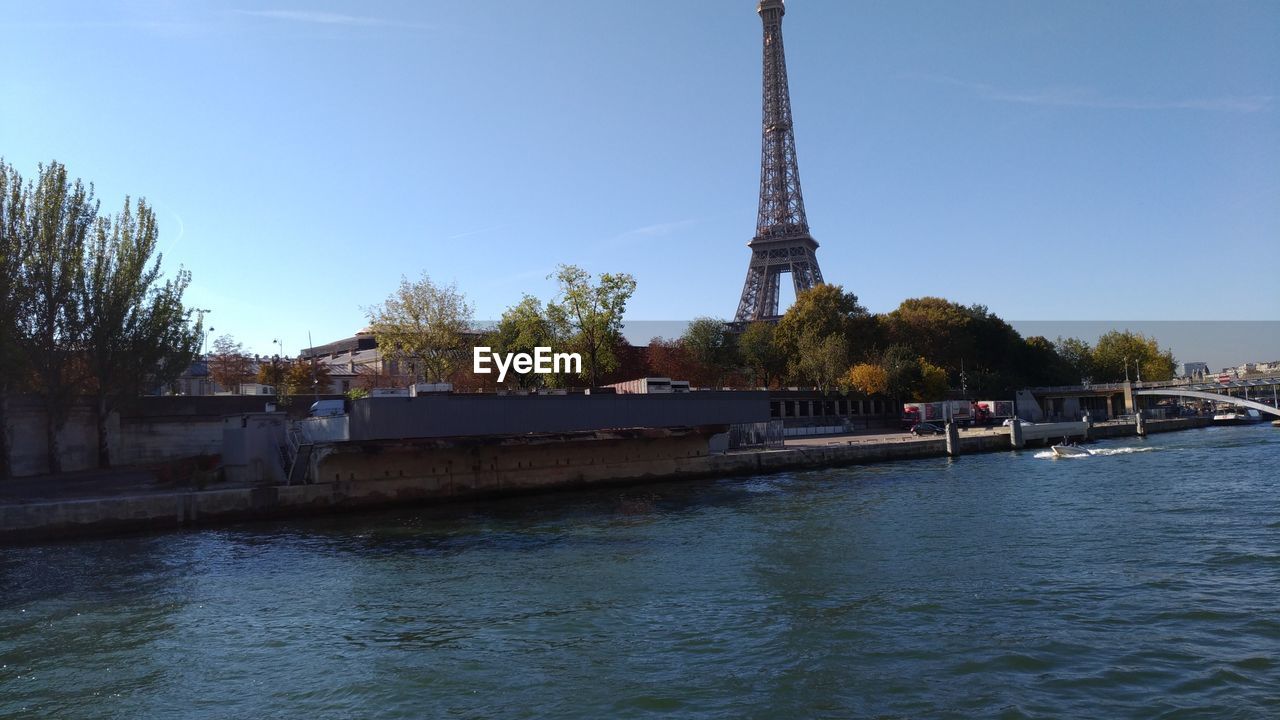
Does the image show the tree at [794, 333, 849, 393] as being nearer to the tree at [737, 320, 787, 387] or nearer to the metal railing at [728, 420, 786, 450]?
the tree at [737, 320, 787, 387]

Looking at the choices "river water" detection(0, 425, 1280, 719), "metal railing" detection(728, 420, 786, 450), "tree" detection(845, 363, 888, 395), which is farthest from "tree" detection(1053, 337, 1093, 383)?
"river water" detection(0, 425, 1280, 719)

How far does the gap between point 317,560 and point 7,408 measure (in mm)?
24064

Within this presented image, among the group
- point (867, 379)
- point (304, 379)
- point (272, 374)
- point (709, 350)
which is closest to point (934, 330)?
point (867, 379)

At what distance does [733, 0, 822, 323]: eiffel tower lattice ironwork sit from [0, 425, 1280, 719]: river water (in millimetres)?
80519

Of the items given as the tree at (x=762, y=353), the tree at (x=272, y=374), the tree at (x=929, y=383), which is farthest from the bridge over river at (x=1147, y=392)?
the tree at (x=272, y=374)

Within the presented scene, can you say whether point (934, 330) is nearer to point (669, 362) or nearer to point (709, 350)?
point (709, 350)

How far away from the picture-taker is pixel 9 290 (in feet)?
114

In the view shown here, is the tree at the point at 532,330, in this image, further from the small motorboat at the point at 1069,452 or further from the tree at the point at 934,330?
the tree at the point at 934,330

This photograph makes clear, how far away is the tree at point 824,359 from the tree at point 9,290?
63324 millimetres

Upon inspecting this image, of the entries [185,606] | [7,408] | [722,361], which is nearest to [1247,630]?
[185,606]

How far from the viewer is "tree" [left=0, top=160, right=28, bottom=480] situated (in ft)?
111

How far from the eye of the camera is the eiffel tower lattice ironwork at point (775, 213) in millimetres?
107062

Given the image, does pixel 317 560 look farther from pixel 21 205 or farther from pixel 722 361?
pixel 722 361

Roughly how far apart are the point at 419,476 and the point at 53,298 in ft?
66.7
